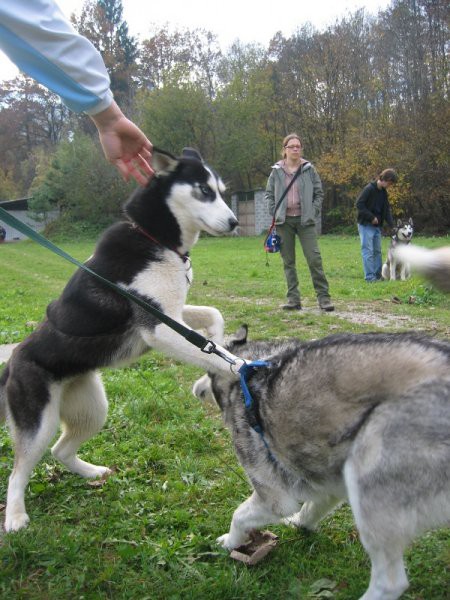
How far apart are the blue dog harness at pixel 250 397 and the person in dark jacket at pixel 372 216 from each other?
9.51 meters

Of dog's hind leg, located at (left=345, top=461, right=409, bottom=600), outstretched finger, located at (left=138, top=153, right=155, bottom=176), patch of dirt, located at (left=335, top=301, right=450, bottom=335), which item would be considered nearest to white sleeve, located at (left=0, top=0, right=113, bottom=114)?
outstretched finger, located at (left=138, top=153, right=155, bottom=176)

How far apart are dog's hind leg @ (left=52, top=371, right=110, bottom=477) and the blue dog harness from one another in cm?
118

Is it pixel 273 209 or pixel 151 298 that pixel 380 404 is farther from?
pixel 273 209

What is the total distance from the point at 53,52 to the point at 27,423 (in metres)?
1.93

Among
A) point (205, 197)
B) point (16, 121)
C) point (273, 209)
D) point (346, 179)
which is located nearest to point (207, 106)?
point (346, 179)

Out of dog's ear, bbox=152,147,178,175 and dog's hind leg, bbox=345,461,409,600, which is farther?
dog's ear, bbox=152,147,178,175

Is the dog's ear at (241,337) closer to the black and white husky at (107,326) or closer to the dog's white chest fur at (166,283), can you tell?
the black and white husky at (107,326)

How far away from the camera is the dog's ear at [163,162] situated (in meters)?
3.39

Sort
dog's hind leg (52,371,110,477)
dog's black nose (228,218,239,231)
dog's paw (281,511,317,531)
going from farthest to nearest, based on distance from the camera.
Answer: dog's black nose (228,218,239,231) < dog's hind leg (52,371,110,477) < dog's paw (281,511,317,531)

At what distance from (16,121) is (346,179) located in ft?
122

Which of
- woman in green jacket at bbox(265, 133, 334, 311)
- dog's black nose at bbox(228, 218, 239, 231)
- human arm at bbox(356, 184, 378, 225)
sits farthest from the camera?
human arm at bbox(356, 184, 378, 225)

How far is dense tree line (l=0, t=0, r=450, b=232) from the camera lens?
2542 centimetres

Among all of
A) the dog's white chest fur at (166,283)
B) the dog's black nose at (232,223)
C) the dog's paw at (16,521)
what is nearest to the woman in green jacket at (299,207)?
the dog's black nose at (232,223)

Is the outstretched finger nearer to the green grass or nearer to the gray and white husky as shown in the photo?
the gray and white husky
